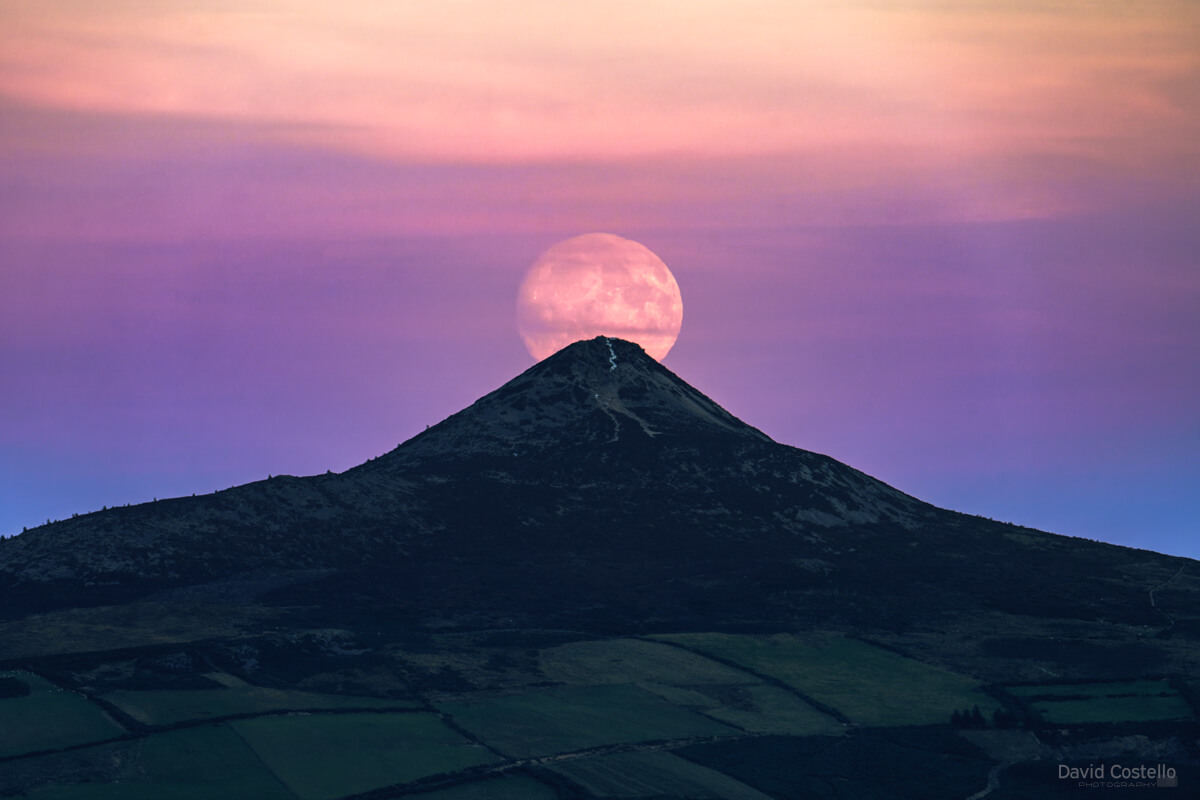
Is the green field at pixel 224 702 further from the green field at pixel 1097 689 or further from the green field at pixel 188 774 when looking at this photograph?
the green field at pixel 1097 689

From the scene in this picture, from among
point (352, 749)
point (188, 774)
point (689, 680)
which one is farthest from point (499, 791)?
point (689, 680)

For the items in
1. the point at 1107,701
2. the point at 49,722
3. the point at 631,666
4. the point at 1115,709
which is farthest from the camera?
the point at 631,666

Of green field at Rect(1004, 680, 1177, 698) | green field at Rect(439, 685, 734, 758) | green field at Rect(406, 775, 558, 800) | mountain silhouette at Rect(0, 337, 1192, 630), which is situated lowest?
green field at Rect(406, 775, 558, 800)

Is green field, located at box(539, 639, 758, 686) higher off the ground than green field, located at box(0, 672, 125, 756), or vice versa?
green field, located at box(539, 639, 758, 686)

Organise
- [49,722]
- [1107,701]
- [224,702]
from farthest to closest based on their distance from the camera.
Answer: [1107,701] → [224,702] → [49,722]

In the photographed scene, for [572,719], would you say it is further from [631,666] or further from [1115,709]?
[1115,709]

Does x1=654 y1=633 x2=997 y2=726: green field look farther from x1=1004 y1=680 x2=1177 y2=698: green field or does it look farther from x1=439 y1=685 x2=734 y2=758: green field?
x1=439 y1=685 x2=734 y2=758: green field

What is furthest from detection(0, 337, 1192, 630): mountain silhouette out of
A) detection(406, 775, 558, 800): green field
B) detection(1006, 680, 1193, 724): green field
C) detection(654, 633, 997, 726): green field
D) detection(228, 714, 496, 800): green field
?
detection(406, 775, 558, 800): green field
